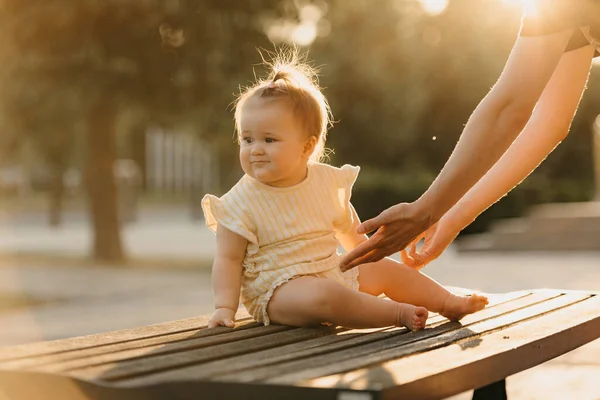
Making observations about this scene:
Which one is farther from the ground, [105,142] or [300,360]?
[105,142]

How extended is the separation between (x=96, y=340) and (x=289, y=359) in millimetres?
612

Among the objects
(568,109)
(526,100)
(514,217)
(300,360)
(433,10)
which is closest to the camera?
(300,360)

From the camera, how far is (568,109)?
3525 mm

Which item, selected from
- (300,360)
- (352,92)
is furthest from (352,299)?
(352,92)

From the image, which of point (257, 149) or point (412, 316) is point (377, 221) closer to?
point (412, 316)

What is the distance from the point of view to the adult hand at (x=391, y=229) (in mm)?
2619

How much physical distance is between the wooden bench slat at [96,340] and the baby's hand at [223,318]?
3cm

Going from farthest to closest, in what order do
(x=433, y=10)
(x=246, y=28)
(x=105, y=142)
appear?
(x=433, y=10) < (x=105, y=142) < (x=246, y=28)

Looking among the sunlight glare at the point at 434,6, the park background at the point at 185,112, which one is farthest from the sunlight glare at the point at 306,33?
the sunlight glare at the point at 434,6

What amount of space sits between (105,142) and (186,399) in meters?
13.7

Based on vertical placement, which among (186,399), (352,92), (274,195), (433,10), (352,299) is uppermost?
(433,10)

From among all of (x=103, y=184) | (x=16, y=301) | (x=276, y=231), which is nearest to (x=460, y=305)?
(x=276, y=231)

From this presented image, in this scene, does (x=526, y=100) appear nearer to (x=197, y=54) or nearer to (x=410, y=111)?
(x=197, y=54)

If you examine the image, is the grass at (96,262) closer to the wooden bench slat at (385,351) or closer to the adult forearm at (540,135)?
the adult forearm at (540,135)
